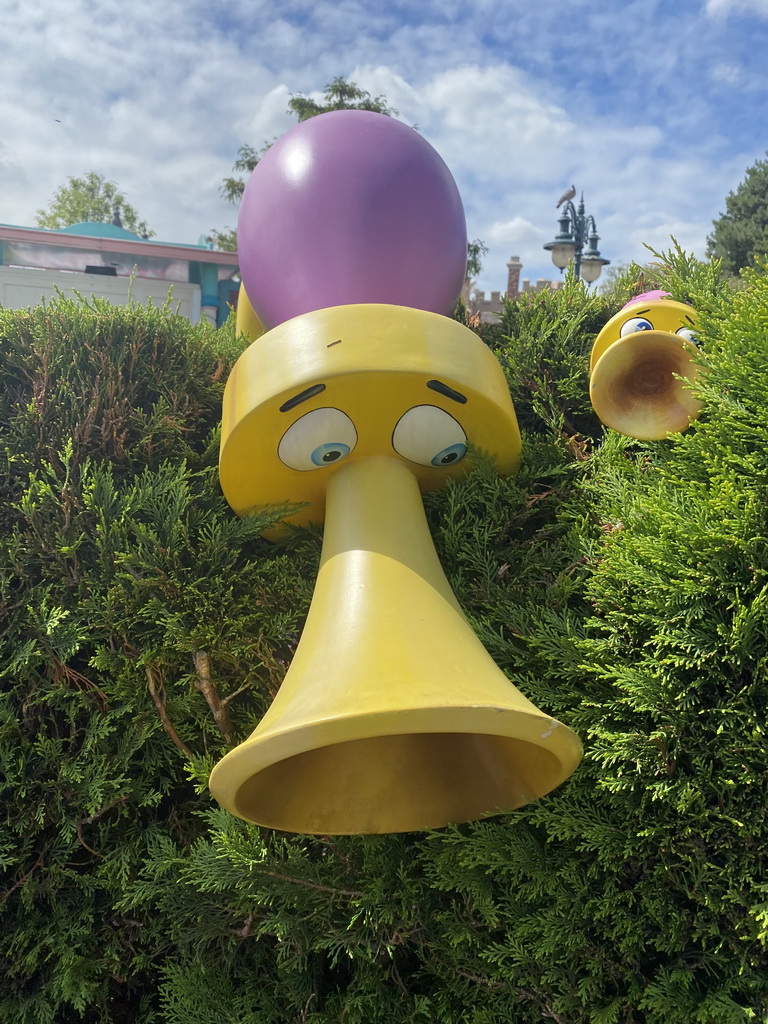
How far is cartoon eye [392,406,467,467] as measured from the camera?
2033mm

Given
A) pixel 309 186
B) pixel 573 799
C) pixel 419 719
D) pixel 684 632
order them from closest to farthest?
pixel 419 719, pixel 684 632, pixel 573 799, pixel 309 186

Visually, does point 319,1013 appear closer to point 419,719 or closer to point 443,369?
point 419,719

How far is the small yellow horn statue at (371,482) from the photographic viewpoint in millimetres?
1470

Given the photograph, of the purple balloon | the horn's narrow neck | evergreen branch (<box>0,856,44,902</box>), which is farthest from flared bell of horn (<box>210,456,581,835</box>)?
evergreen branch (<box>0,856,44,902</box>)

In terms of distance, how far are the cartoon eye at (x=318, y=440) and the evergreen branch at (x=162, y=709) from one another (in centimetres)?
73

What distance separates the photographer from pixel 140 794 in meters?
1.98

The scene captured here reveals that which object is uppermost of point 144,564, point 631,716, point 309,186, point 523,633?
point 309,186

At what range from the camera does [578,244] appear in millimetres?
10625

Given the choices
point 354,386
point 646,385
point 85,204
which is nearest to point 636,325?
point 646,385

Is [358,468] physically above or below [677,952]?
above

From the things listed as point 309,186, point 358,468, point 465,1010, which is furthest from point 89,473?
point 465,1010

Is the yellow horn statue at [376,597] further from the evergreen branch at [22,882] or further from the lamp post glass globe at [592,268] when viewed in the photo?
the lamp post glass globe at [592,268]

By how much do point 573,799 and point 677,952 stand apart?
1.19ft

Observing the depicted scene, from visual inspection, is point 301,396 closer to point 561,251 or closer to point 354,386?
point 354,386
